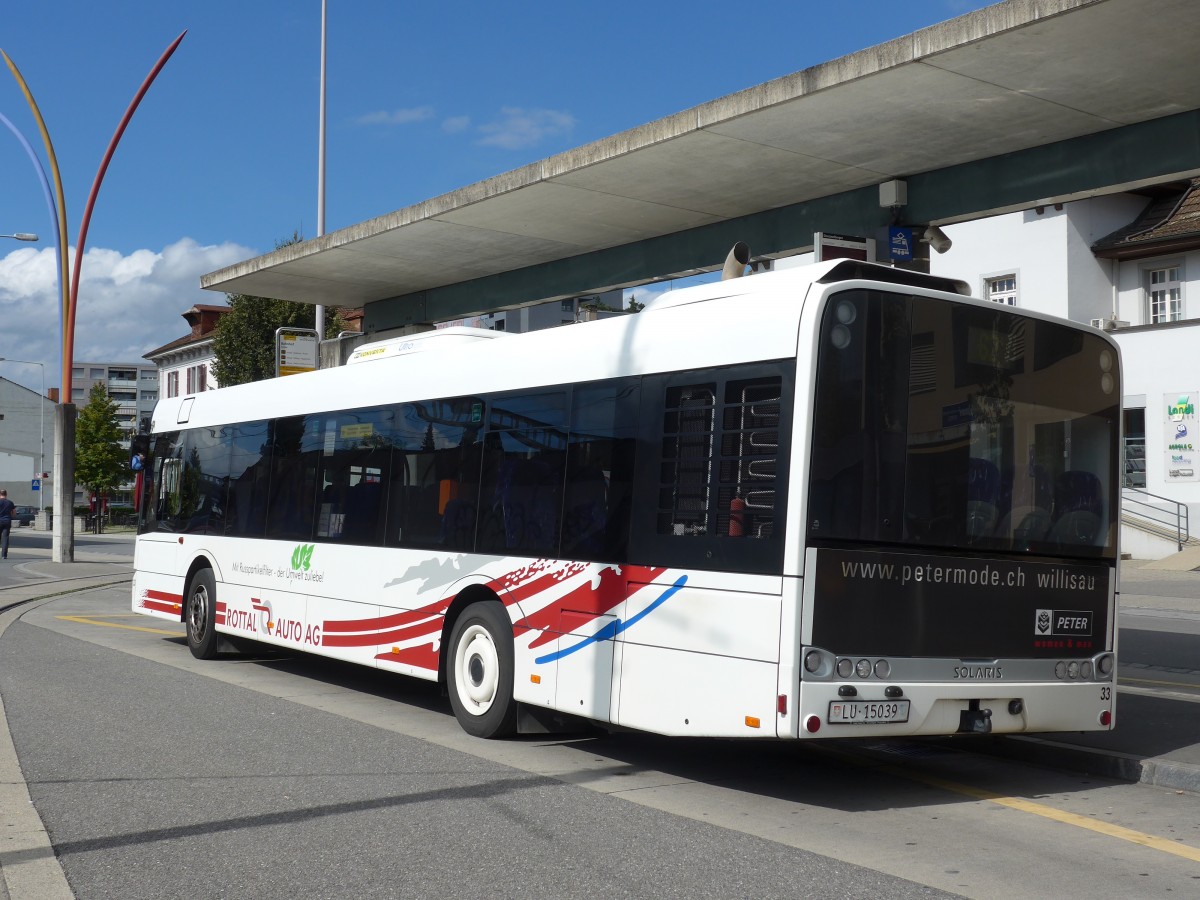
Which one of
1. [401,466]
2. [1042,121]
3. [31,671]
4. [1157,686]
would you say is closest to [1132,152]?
[1042,121]

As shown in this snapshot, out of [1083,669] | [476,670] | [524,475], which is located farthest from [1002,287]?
[1083,669]

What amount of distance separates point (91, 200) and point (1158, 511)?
25.7m

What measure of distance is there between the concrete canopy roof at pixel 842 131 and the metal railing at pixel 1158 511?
2022 centimetres

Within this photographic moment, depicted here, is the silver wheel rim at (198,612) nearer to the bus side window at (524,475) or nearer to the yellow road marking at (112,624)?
the yellow road marking at (112,624)

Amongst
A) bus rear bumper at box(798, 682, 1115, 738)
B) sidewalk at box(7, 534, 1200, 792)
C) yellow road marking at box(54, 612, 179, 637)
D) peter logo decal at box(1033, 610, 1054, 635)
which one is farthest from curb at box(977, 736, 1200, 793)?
yellow road marking at box(54, 612, 179, 637)

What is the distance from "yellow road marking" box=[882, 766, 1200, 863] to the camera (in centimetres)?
640

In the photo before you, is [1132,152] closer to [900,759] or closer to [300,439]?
[900,759]

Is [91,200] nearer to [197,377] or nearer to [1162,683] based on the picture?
[1162,683]

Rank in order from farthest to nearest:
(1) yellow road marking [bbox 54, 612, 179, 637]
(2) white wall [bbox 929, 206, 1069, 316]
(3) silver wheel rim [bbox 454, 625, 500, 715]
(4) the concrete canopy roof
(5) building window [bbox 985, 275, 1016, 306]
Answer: (5) building window [bbox 985, 275, 1016, 306] → (2) white wall [bbox 929, 206, 1069, 316] → (1) yellow road marking [bbox 54, 612, 179, 637] → (4) the concrete canopy roof → (3) silver wheel rim [bbox 454, 625, 500, 715]

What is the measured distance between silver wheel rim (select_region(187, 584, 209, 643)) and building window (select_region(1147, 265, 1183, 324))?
26.9 metres

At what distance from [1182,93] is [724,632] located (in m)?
6.50

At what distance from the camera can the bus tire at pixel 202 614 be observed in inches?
550

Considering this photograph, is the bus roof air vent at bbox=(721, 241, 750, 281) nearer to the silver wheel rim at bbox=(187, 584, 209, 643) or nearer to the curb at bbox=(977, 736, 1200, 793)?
the curb at bbox=(977, 736, 1200, 793)

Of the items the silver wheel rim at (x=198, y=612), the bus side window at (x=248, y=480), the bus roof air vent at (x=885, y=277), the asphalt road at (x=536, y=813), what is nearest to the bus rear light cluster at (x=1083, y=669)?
the asphalt road at (x=536, y=813)
